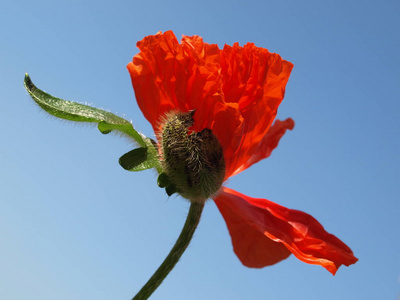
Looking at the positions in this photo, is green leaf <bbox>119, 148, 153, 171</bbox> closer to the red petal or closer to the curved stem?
the curved stem

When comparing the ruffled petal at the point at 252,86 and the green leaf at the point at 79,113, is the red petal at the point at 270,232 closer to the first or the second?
the ruffled petal at the point at 252,86

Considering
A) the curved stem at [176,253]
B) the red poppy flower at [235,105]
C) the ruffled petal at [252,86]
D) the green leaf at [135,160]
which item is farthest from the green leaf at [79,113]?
the ruffled petal at [252,86]

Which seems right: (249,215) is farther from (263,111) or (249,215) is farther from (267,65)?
(267,65)

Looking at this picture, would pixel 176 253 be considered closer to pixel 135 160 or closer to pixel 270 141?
pixel 135 160

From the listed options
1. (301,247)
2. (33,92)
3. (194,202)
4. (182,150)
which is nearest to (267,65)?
(182,150)

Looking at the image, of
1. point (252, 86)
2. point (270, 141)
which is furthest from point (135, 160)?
point (270, 141)

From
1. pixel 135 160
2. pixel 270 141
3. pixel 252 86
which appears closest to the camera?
pixel 135 160

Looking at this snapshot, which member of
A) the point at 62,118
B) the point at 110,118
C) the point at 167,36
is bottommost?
the point at 62,118

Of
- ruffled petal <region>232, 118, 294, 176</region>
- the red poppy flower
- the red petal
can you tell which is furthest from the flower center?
ruffled petal <region>232, 118, 294, 176</region>
